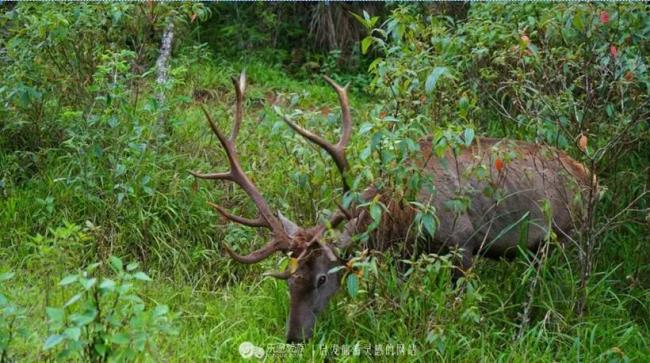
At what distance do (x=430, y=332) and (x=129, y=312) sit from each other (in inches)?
76.0

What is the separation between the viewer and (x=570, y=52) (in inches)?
272

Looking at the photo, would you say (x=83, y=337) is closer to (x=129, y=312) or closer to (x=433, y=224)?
(x=129, y=312)

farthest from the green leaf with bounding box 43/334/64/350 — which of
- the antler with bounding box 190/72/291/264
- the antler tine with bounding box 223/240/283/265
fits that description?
the antler tine with bounding box 223/240/283/265

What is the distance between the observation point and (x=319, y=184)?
711cm

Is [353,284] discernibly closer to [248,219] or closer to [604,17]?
[248,219]

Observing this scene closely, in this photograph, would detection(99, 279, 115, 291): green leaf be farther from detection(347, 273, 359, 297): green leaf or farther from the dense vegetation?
detection(347, 273, 359, 297): green leaf

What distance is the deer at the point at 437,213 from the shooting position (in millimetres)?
6059

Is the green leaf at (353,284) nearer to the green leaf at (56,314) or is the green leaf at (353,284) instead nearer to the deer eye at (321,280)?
the deer eye at (321,280)

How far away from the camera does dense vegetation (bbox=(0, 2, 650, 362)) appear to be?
5.94 metres

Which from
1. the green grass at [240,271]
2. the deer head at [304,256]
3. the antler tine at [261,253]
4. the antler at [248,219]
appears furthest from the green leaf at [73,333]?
the deer head at [304,256]

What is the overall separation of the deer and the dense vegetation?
0.16 m

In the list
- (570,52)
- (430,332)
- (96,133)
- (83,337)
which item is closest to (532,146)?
(570,52)

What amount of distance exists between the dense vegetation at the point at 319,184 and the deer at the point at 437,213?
0.53ft

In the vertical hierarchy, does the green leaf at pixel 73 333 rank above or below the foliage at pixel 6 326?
above
